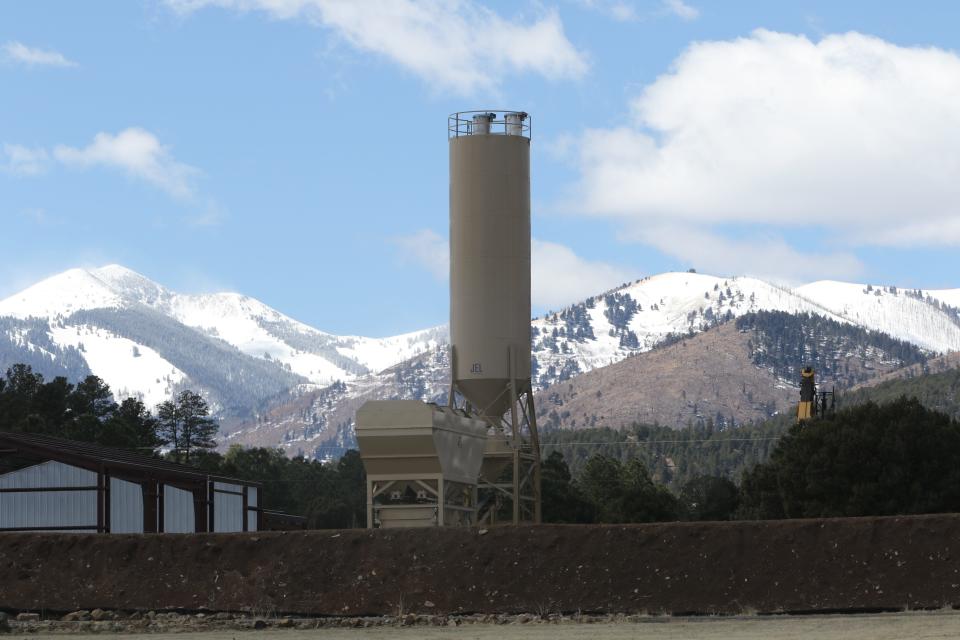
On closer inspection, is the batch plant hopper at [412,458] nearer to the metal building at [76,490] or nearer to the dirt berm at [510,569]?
the metal building at [76,490]

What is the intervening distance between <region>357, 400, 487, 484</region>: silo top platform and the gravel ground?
18.4m

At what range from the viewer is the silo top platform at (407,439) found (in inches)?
2152

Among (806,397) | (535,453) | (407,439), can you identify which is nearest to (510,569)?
(407,439)

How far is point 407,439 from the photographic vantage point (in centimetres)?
5484

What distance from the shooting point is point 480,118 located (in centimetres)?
7188

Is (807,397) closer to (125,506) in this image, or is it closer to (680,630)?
(125,506)

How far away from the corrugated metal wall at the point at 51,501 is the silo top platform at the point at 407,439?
16.5 meters

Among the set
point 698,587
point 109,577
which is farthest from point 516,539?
point 109,577

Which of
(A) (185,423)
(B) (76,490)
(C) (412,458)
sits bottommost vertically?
(B) (76,490)

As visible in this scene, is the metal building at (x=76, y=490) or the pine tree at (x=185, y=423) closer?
the metal building at (x=76, y=490)

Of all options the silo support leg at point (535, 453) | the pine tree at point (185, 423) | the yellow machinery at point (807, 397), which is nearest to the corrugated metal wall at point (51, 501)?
the silo support leg at point (535, 453)

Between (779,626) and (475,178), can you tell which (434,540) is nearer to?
(779,626)

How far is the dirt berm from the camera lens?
1407 inches

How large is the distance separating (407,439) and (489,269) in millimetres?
16429
